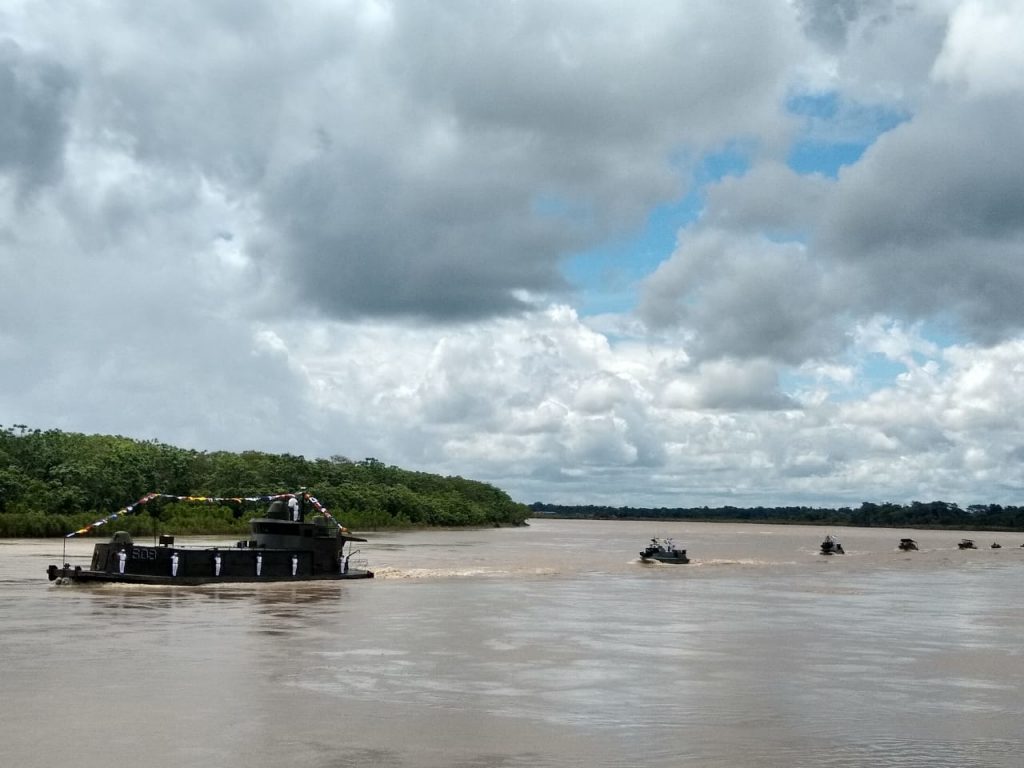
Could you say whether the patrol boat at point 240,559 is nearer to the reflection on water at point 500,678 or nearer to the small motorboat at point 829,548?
the reflection on water at point 500,678

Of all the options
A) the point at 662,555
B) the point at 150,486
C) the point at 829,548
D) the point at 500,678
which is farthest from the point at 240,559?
the point at 150,486

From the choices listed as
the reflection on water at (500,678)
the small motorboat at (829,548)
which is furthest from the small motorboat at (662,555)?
the reflection on water at (500,678)

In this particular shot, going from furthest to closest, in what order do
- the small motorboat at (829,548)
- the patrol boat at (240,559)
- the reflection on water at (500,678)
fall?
the small motorboat at (829,548) < the patrol boat at (240,559) < the reflection on water at (500,678)

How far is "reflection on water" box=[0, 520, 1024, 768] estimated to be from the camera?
1867cm

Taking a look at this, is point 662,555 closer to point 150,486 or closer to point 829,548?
point 829,548

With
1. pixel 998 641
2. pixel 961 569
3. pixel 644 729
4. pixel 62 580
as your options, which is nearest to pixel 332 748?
pixel 644 729

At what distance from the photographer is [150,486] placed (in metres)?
125

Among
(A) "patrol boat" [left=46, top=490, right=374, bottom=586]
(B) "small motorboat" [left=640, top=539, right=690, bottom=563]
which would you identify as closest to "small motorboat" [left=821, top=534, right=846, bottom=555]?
(B) "small motorboat" [left=640, top=539, right=690, bottom=563]

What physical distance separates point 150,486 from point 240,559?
77053 millimetres

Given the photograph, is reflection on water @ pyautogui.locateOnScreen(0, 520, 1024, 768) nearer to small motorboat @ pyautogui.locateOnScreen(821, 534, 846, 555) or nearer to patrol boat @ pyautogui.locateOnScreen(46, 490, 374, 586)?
patrol boat @ pyautogui.locateOnScreen(46, 490, 374, 586)

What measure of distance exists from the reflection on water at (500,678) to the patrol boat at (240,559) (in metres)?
1.28

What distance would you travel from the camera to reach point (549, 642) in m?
33.3

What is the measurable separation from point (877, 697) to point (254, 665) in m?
14.6

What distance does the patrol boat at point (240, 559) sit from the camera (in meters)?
50.5
